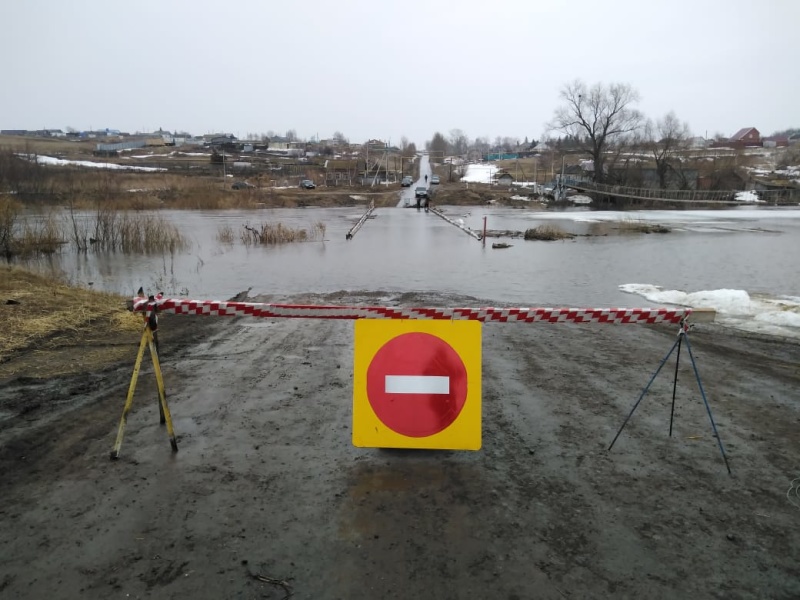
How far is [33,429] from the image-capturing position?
17.9 feet

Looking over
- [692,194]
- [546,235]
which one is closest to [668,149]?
[692,194]

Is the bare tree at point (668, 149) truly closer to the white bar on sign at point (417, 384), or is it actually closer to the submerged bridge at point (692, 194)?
the submerged bridge at point (692, 194)

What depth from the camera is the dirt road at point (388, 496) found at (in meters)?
3.49

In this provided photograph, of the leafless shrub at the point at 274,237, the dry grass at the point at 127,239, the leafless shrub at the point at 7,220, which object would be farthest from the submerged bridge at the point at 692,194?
the leafless shrub at the point at 7,220

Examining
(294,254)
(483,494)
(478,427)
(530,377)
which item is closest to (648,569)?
(483,494)

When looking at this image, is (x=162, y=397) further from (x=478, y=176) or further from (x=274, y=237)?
(x=478, y=176)

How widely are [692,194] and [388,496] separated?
89579mm

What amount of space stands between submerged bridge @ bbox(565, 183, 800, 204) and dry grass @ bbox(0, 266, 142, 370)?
244ft

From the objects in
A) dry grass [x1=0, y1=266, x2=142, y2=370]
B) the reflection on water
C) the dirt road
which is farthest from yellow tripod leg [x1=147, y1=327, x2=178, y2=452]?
the reflection on water

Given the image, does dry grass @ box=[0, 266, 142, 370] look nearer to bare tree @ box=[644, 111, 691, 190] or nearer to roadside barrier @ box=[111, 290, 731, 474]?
roadside barrier @ box=[111, 290, 731, 474]

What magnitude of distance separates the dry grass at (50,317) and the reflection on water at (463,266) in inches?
195

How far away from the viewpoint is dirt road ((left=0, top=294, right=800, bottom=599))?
3494mm

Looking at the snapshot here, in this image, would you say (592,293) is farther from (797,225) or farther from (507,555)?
(797,225)

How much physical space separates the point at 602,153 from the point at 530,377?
90071 millimetres
